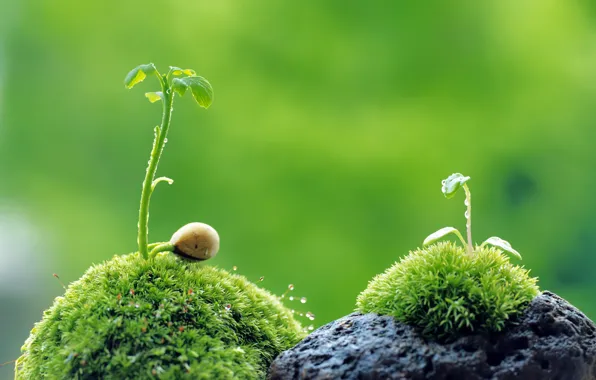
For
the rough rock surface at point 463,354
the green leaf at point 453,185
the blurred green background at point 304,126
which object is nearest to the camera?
the rough rock surface at point 463,354

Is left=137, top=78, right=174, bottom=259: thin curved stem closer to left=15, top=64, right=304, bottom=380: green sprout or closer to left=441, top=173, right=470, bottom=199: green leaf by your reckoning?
left=15, top=64, right=304, bottom=380: green sprout

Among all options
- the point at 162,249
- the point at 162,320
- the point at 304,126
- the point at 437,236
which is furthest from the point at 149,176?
the point at 304,126

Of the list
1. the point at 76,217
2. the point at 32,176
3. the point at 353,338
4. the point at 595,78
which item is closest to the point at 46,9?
the point at 32,176

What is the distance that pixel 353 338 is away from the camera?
93 cm

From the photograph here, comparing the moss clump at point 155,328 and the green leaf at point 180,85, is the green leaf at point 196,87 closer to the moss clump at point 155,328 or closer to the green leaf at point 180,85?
the green leaf at point 180,85

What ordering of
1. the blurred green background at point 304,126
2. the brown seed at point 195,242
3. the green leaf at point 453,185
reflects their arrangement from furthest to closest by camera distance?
the blurred green background at point 304,126
the brown seed at point 195,242
the green leaf at point 453,185

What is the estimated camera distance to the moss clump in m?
0.90

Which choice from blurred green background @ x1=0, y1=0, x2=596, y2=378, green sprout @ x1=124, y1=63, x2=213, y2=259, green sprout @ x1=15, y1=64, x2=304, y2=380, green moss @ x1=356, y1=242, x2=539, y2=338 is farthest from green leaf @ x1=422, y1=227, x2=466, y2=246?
blurred green background @ x1=0, y1=0, x2=596, y2=378

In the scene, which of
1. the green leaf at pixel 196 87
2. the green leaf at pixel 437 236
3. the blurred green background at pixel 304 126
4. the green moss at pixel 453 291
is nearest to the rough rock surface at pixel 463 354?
the green moss at pixel 453 291

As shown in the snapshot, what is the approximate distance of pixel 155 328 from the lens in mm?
931

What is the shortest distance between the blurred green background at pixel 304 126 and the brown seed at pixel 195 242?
1.07 meters

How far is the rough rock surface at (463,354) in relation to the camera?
86cm

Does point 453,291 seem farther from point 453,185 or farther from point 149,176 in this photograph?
point 149,176

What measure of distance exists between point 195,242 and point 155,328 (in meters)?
0.22
